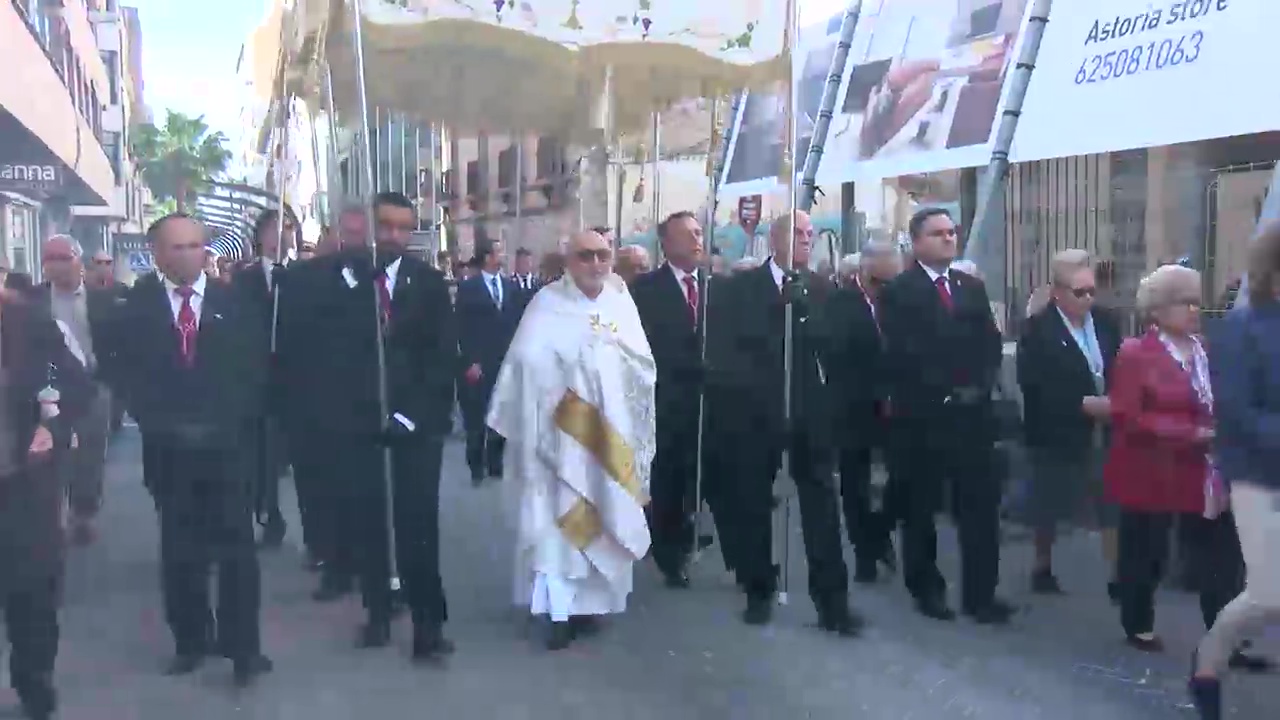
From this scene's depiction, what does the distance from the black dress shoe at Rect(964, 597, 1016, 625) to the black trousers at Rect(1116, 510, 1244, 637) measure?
0.54 meters

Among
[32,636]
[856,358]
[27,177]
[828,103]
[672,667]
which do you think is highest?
[828,103]

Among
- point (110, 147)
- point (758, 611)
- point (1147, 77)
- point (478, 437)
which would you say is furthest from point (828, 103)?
point (110, 147)

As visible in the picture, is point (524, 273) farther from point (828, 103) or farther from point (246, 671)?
point (246, 671)

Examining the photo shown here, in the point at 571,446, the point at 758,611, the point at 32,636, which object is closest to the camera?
the point at 32,636

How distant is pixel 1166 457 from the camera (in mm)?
6016

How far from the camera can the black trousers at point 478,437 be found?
11602mm

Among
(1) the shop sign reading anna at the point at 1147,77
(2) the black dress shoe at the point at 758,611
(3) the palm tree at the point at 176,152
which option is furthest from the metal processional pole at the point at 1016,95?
(3) the palm tree at the point at 176,152

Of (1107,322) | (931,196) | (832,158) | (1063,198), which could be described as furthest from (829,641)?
(931,196)

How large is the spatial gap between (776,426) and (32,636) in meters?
3.25

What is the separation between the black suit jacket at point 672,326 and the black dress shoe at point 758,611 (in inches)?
48.3

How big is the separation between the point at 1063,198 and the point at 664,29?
5915mm

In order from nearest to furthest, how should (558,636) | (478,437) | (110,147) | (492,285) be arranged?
(558,636)
(478,437)
(492,285)
(110,147)

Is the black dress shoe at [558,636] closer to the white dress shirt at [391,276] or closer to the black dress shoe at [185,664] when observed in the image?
the black dress shoe at [185,664]

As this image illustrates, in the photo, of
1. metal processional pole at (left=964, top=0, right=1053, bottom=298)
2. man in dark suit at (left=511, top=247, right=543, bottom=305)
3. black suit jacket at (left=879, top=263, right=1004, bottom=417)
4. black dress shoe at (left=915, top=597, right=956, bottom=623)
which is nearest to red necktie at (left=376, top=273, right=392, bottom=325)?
black suit jacket at (left=879, top=263, right=1004, bottom=417)
